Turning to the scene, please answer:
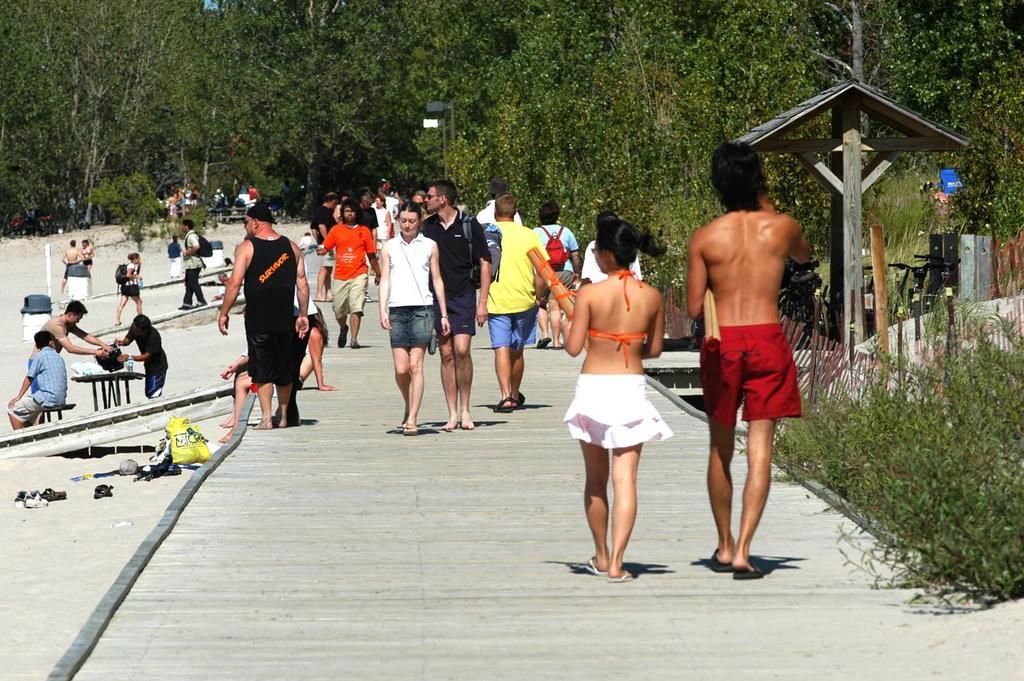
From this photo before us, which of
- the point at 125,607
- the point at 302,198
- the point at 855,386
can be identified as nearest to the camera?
the point at 125,607

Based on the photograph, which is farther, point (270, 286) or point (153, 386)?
point (153, 386)

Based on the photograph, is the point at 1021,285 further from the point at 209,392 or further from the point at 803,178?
the point at 209,392

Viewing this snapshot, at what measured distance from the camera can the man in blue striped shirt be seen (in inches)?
780

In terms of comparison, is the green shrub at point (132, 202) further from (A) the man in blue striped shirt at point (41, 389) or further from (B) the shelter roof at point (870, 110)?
(B) the shelter roof at point (870, 110)

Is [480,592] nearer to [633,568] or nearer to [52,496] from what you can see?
[633,568]

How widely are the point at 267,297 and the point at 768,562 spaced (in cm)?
578

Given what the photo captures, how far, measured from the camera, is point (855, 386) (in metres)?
12.0

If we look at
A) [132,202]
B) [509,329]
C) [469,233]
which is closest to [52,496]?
[509,329]

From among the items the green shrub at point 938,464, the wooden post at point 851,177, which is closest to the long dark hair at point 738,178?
the green shrub at point 938,464

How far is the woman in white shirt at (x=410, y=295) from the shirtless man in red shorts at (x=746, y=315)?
516cm

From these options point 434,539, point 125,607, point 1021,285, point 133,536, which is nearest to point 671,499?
point 434,539

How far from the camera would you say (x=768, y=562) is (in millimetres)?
8102

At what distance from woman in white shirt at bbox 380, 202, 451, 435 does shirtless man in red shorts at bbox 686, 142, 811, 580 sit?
5.16m

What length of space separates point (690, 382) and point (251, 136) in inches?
2128
